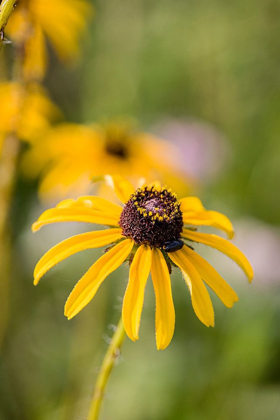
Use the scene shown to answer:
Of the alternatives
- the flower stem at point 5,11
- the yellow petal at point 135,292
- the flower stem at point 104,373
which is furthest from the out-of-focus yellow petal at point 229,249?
the flower stem at point 5,11

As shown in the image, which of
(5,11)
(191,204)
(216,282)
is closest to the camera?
(5,11)

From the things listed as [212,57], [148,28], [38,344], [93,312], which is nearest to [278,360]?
[93,312]

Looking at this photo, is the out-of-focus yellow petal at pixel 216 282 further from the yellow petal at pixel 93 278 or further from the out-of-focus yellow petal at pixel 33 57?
the out-of-focus yellow petal at pixel 33 57

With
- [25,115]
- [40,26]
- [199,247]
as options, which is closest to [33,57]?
[40,26]

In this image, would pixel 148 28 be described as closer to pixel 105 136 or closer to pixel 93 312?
pixel 105 136

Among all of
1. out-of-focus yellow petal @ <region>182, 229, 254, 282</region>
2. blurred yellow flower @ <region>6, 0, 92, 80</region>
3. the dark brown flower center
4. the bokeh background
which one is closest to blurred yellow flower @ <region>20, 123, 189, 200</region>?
the dark brown flower center

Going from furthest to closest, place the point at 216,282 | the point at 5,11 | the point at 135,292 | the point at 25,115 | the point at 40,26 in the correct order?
the point at 25,115, the point at 40,26, the point at 216,282, the point at 135,292, the point at 5,11

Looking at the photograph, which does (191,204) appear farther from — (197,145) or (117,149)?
(197,145)
